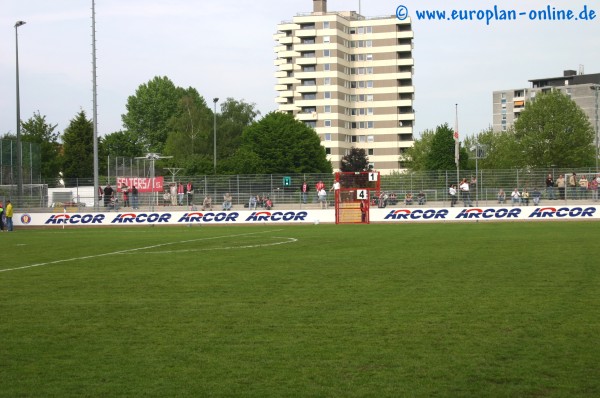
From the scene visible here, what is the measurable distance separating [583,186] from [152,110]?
328 feet

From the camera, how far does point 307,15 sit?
126875mm

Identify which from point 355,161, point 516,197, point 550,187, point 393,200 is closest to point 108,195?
point 393,200

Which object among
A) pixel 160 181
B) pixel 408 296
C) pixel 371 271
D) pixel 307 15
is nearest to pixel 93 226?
pixel 160 181

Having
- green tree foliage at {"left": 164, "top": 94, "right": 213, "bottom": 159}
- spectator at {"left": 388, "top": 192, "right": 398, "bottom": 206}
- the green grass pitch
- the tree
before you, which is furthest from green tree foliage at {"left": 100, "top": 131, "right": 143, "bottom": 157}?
the green grass pitch

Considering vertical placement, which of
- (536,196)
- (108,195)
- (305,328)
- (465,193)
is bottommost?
(305,328)

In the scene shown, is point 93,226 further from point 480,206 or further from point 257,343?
point 257,343

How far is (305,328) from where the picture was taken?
9.33 metres

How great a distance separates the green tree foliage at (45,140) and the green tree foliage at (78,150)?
1.37m

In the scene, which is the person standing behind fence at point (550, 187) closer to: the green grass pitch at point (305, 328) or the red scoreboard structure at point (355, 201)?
the red scoreboard structure at point (355, 201)

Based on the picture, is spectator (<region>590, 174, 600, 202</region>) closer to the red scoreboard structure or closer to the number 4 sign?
the red scoreboard structure

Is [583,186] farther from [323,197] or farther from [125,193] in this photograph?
[125,193]

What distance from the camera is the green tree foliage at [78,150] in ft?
327

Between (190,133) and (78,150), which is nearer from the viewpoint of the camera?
(78,150)

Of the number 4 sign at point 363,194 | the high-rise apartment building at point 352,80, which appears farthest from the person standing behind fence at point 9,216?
the high-rise apartment building at point 352,80
